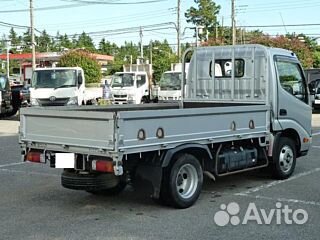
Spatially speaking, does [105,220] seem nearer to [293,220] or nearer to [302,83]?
[293,220]

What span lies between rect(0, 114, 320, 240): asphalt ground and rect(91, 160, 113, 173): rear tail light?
25.0 inches

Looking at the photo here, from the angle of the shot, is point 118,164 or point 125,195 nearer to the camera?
point 118,164

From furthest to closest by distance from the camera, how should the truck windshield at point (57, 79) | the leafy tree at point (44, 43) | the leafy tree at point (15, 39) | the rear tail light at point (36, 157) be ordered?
1. the leafy tree at point (15, 39)
2. the leafy tree at point (44, 43)
3. the truck windshield at point (57, 79)
4. the rear tail light at point (36, 157)

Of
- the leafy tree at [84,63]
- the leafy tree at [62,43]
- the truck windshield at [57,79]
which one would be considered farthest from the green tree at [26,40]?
the truck windshield at [57,79]

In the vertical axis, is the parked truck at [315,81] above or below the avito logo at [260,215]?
above

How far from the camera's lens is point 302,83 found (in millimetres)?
9414

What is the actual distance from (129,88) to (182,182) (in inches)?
833

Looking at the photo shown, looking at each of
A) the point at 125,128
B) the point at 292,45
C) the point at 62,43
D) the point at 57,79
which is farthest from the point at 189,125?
the point at 62,43

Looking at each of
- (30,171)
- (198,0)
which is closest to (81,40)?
(198,0)

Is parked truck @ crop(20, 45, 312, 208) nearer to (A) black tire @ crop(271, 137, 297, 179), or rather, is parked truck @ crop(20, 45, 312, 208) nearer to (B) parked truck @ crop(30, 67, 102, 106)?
(A) black tire @ crop(271, 137, 297, 179)

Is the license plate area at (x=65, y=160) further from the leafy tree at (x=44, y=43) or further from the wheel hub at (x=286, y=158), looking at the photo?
the leafy tree at (x=44, y=43)

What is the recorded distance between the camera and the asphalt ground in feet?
19.1

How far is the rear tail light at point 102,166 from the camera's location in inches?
242

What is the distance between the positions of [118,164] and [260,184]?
3.39m
